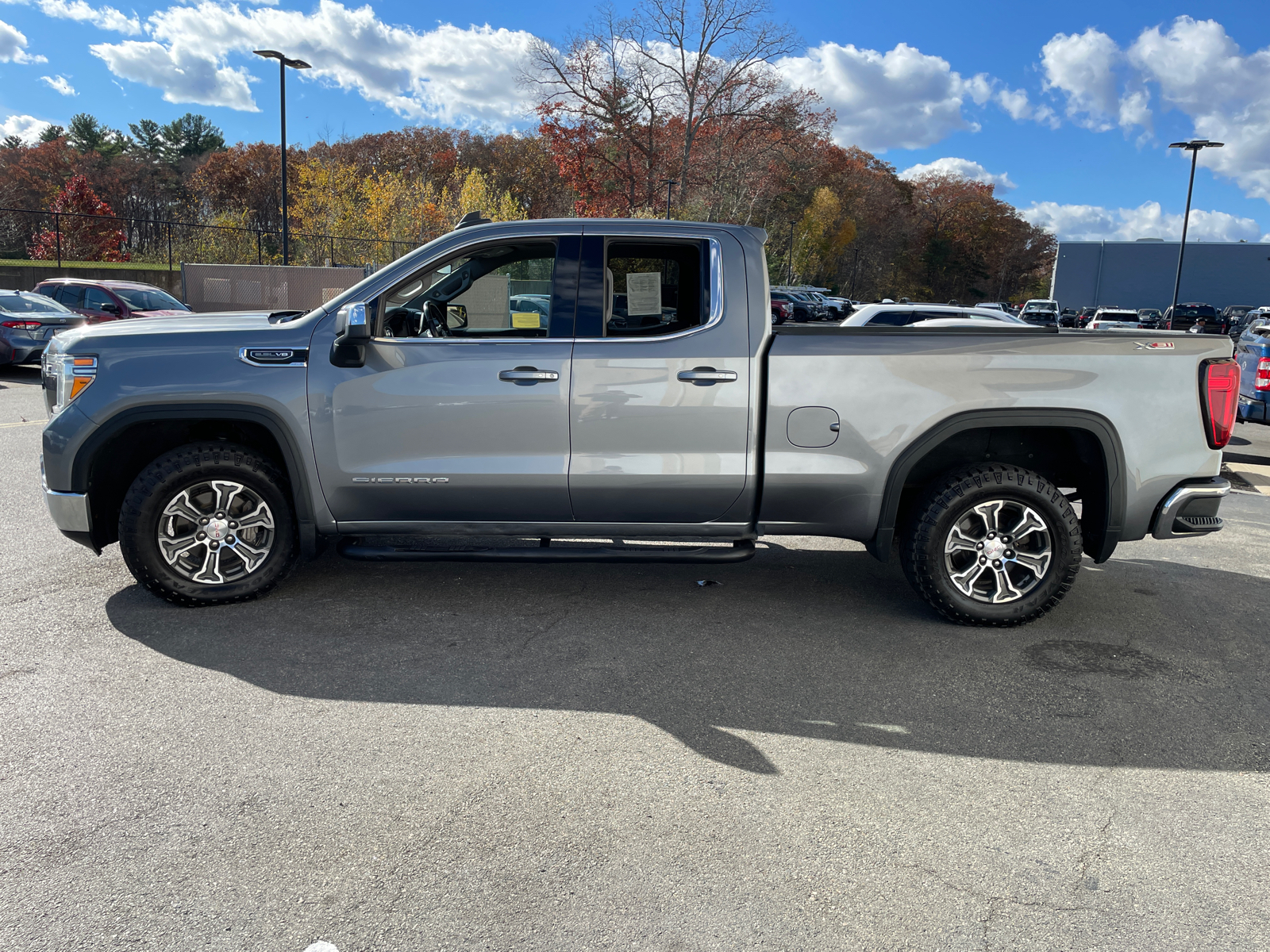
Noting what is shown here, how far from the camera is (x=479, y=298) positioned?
5.10 metres

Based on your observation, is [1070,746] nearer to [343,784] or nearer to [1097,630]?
[1097,630]

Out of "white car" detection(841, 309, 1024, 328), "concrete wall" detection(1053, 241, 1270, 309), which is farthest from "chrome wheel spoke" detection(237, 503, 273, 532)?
"concrete wall" detection(1053, 241, 1270, 309)

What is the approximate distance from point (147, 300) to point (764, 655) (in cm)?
1714

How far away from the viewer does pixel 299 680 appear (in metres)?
4.18

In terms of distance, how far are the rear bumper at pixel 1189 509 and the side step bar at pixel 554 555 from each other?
2.09 meters

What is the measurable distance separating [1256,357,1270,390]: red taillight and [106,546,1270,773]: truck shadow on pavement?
5.74m

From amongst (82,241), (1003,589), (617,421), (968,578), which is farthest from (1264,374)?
(82,241)

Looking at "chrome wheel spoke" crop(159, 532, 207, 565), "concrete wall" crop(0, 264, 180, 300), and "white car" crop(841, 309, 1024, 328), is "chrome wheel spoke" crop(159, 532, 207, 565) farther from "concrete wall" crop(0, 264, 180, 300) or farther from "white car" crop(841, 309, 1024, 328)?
"concrete wall" crop(0, 264, 180, 300)

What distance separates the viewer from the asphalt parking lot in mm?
2643

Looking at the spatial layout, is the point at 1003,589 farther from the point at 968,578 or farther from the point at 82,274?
the point at 82,274

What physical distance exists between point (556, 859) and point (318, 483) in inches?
104

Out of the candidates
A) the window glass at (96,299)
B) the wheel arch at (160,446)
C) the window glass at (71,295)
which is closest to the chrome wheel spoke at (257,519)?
the wheel arch at (160,446)

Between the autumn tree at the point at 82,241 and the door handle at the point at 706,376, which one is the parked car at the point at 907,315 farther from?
the autumn tree at the point at 82,241

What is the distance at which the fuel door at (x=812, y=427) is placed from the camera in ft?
15.7
